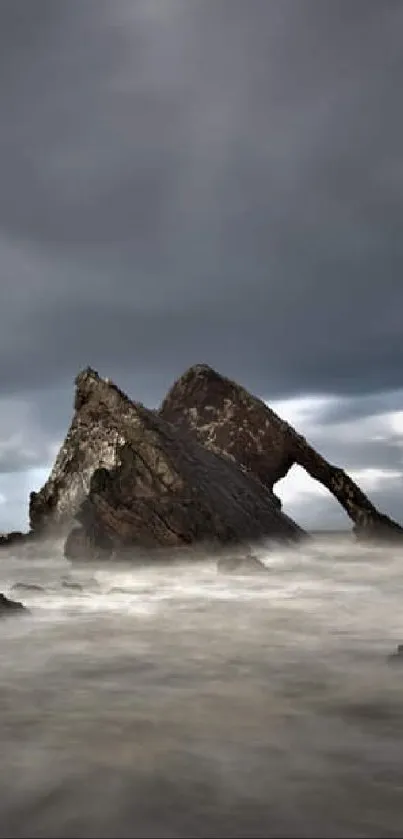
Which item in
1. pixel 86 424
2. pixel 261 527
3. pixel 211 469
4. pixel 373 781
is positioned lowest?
pixel 373 781

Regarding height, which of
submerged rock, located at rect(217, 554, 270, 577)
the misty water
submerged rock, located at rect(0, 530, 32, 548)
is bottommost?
the misty water

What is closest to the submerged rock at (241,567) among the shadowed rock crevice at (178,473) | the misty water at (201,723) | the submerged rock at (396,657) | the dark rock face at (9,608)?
the shadowed rock crevice at (178,473)

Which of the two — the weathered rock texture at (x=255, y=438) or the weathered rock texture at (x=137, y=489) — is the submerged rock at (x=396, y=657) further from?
the weathered rock texture at (x=255, y=438)

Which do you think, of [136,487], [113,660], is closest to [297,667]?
[113,660]

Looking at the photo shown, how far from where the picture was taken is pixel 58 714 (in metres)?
4.34

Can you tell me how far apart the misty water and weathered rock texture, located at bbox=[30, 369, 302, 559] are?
8602mm

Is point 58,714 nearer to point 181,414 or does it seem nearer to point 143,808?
point 143,808

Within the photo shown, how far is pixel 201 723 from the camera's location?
13.5 ft

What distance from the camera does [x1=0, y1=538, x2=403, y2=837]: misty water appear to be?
2.88 metres

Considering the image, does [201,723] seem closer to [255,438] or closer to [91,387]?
[91,387]

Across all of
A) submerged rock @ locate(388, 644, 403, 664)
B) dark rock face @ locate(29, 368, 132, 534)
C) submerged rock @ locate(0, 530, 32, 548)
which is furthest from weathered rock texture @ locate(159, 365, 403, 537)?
submerged rock @ locate(388, 644, 403, 664)

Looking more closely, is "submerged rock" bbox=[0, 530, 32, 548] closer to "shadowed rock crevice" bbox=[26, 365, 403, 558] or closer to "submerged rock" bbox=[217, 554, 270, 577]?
"shadowed rock crevice" bbox=[26, 365, 403, 558]

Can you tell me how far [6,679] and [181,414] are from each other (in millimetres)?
21728

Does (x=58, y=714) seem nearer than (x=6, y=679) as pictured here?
Yes
